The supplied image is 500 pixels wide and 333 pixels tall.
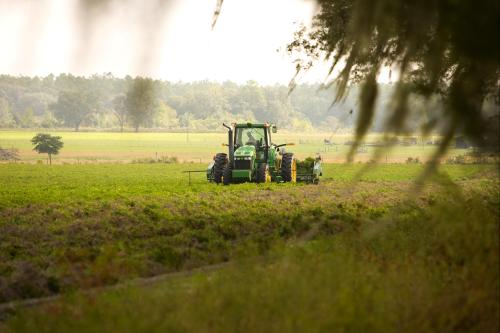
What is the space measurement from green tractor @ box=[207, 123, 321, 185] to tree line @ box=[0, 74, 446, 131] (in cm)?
238

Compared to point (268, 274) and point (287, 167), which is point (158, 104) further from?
point (287, 167)

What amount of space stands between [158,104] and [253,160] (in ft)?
85.7

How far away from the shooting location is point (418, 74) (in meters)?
7.27

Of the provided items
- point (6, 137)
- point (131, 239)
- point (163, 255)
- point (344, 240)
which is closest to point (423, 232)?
point (344, 240)

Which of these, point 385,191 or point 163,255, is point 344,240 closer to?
point 163,255

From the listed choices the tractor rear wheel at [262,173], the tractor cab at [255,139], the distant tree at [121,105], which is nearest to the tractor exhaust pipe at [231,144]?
the tractor cab at [255,139]

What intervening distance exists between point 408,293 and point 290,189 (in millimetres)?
20764

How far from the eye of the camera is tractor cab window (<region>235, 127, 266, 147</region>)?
31891 mm

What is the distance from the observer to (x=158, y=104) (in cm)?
513

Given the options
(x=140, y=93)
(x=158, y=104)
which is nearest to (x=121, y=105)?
(x=158, y=104)

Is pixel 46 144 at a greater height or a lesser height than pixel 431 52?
lesser

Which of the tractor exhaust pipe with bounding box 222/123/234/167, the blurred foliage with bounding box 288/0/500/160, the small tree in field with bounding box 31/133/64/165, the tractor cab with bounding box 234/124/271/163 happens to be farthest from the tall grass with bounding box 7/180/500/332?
the small tree in field with bounding box 31/133/64/165

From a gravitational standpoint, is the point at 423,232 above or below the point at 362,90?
below

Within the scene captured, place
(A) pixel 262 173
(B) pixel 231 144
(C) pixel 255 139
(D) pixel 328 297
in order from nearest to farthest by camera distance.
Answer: (D) pixel 328 297, (B) pixel 231 144, (A) pixel 262 173, (C) pixel 255 139
